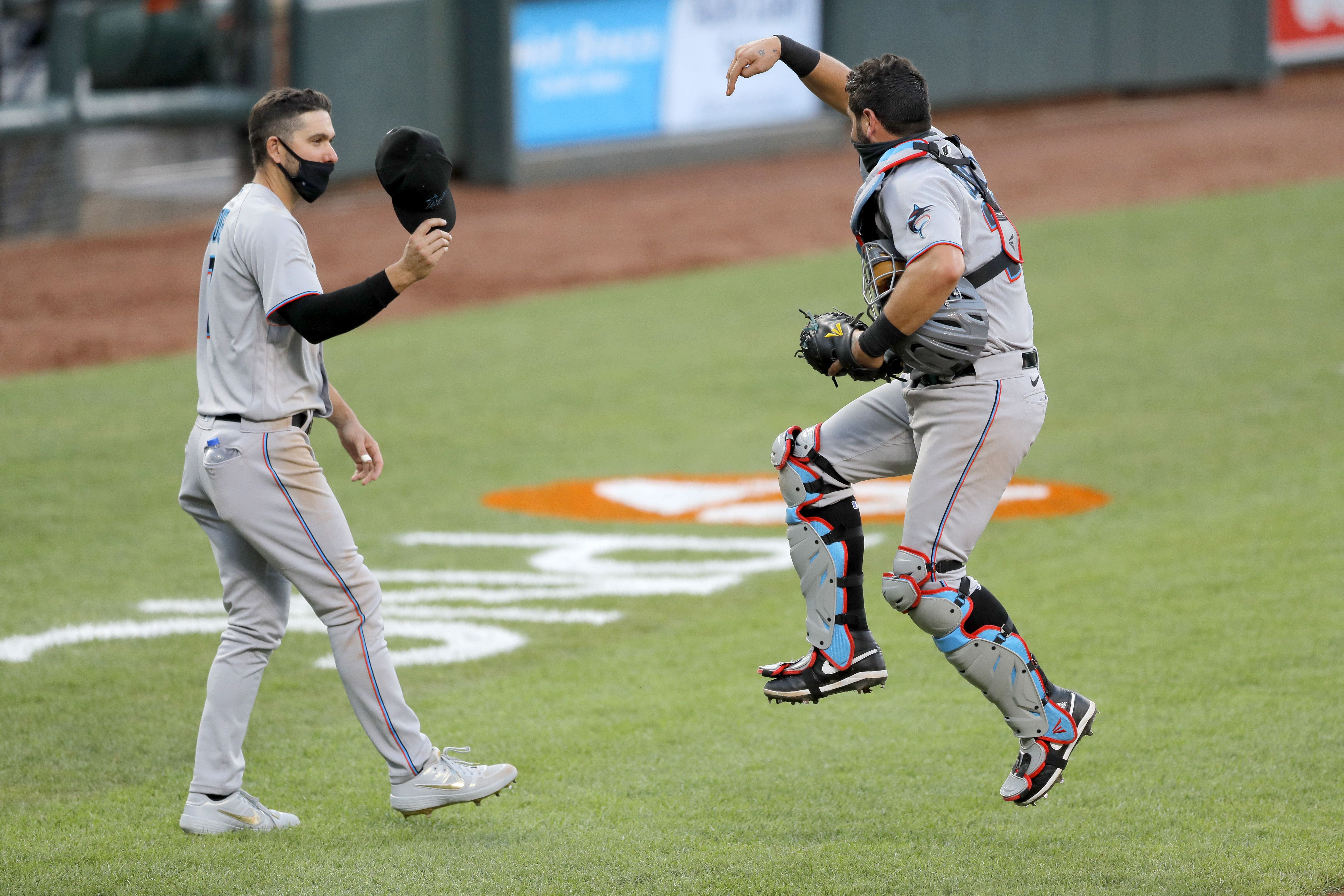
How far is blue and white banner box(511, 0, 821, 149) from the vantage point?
20.8m

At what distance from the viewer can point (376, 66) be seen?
19484mm

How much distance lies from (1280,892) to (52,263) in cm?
1445

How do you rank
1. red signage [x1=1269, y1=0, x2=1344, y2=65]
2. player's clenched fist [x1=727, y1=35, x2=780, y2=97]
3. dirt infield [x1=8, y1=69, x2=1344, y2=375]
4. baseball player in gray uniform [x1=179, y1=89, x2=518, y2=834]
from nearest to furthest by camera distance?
baseball player in gray uniform [x1=179, y1=89, x2=518, y2=834] < player's clenched fist [x1=727, y1=35, x2=780, y2=97] < dirt infield [x1=8, y1=69, x2=1344, y2=375] < red signage [x1=1269, y1=0, x2=1344, y2=65]

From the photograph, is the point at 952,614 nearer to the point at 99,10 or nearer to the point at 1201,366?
the point at 1201,366

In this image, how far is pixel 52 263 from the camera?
52.2 ft

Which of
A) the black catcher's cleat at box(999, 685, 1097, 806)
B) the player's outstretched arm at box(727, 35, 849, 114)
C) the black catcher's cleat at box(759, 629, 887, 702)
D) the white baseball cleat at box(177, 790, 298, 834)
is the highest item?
the player's outstretched arm at box(727, 35, 849, 114)

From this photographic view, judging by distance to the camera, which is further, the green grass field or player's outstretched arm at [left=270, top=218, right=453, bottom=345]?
the green grass field

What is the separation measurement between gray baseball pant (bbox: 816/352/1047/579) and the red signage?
27350 mm

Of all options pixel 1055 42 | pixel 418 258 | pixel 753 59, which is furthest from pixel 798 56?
pixel 1055 42

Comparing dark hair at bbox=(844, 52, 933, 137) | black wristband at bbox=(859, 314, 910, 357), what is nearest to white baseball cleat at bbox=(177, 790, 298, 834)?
black wristband at bbox=(859, 314, 910, 357)

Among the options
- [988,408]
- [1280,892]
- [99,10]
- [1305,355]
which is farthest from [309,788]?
[99,10]

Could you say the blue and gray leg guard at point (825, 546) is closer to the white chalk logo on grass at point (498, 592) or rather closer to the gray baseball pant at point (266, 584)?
the gray baseball pant at point (266, 584)

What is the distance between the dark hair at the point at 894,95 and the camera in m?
4.34

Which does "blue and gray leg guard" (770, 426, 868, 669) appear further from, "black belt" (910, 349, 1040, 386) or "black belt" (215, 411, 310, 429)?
"black belt" (215, 411, 310, 429)
